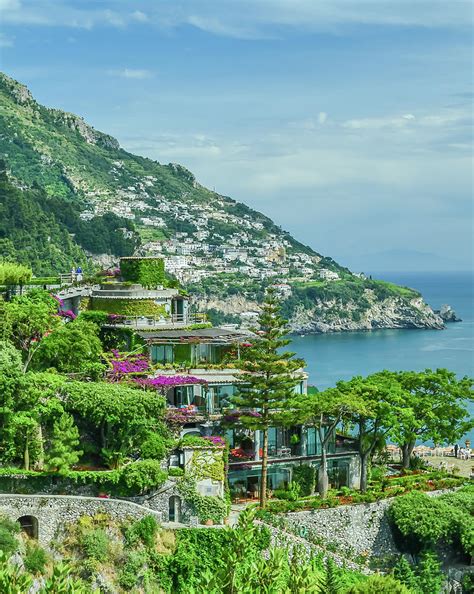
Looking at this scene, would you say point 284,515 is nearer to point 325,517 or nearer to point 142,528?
point 325,517

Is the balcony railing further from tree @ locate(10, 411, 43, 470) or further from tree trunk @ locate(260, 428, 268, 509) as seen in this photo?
tree @ locate(10, 411, 43, 470)

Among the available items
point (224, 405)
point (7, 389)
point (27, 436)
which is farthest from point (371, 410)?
point (7, 389)

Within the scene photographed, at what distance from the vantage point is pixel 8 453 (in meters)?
32.0

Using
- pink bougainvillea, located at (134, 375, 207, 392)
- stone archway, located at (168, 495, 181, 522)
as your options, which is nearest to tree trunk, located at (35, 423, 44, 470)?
stone archway, located at (168, 495, 181, 522)

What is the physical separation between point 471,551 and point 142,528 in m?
11.8

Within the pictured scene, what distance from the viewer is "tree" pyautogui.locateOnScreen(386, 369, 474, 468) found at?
38.3 meters

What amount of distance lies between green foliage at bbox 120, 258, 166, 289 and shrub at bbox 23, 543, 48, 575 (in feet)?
52.2

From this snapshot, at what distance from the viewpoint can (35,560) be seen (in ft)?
95.2

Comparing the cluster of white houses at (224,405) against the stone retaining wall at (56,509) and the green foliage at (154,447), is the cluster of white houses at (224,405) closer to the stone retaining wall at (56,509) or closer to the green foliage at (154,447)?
the green foliage at (154,447)

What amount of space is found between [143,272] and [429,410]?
13.0 metres

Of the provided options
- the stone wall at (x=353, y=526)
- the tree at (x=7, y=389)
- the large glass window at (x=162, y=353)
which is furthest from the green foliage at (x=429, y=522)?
the tree at (x=7, y=389)

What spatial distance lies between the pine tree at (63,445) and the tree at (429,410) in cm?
1158

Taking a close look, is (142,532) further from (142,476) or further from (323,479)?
(323,479)

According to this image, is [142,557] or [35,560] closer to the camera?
[35,560]
